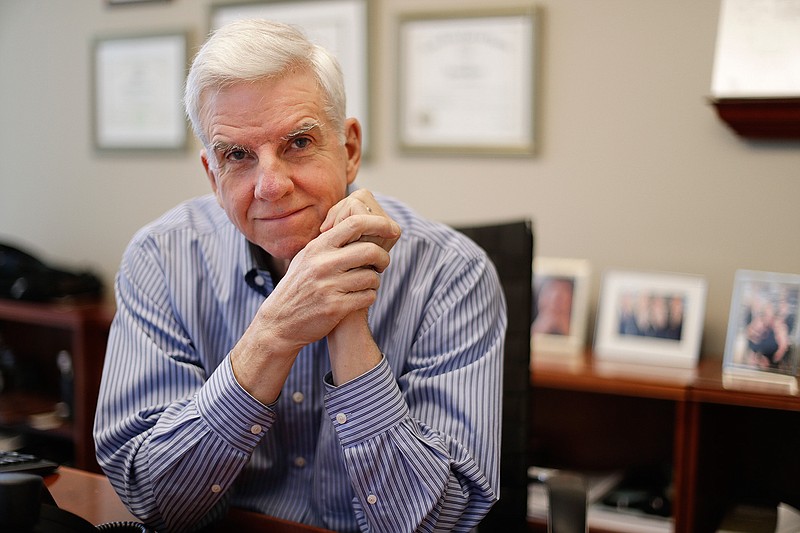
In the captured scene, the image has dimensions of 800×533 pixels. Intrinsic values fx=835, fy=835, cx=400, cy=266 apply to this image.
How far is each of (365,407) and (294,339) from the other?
0.47 ft

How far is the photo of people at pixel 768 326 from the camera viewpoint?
208 cm

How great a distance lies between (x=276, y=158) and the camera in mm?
1296

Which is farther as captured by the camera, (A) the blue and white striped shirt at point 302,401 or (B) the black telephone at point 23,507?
(A) the blue and white striped shirt at point 302,401

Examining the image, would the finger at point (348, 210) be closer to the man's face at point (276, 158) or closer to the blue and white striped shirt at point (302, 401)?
the man's face at point (276, 158)

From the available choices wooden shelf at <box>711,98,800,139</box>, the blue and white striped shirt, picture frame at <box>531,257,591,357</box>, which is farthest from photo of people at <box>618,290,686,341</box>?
the blue and white striped shirt

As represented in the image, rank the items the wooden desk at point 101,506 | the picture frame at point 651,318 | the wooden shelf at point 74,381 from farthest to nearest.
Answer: the wooden shelf at point 74,381 → the picture frame at point 651,318 → the wooden desk at point 101,506

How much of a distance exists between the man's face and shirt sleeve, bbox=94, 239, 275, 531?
0.24 metres

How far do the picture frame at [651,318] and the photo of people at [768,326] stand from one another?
0.14 metres

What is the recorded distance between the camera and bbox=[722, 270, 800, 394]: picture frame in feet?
6.79

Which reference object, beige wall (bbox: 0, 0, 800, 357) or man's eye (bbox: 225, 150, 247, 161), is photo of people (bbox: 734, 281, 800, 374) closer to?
beige wall (bbox: 0, 0, 800, 357)

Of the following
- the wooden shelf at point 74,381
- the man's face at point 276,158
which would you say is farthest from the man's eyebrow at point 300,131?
the wooden shelf at point 74,381

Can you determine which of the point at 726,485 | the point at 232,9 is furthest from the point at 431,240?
the point at 232,9

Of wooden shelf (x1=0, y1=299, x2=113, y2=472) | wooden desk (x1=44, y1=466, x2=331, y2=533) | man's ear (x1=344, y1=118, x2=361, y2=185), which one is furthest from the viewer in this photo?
wooden shelf (x1=0, y1=299, x2=113, y2=472)

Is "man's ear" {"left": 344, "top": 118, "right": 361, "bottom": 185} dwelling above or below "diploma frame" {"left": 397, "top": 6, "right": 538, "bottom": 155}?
below
